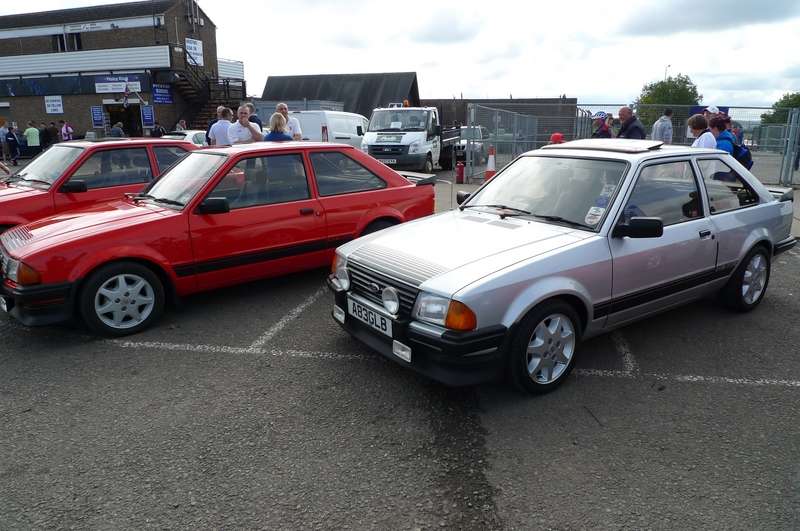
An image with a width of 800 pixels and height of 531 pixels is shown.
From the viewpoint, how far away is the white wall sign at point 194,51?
3547 cm

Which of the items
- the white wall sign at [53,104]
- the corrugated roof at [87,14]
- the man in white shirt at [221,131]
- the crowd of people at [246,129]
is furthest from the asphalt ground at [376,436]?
the corrugated roof at [87,14]

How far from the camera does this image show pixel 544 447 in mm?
3176

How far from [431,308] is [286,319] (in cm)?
221

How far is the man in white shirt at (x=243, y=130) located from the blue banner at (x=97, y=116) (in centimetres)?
2643

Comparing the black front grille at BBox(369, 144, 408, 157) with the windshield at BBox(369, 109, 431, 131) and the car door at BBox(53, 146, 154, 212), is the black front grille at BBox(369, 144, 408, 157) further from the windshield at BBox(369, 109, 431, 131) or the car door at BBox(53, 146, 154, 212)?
the car door at BBox(53, 146, 154, 212)

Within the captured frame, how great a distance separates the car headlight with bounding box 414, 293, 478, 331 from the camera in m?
3.26

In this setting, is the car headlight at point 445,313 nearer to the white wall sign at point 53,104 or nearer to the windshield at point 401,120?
the windshield at point 401,120

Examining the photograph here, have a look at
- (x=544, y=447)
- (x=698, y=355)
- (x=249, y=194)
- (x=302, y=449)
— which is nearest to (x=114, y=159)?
(x=249, y=194)

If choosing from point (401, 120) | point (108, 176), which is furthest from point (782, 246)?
point (401, 120)

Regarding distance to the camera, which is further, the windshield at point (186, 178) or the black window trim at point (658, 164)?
the windshield at point (186, 178)

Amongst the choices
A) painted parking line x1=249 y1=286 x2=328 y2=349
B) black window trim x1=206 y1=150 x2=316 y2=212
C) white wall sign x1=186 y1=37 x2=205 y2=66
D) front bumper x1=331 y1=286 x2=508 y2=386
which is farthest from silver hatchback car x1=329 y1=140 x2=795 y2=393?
white wall sign x1=186 y1=37 x2=205 y2=66

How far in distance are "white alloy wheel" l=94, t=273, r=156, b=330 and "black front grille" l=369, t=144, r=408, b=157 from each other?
12193 mm

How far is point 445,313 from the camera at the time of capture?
130 inches

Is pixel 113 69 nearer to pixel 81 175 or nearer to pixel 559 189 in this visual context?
pixel 81 175
